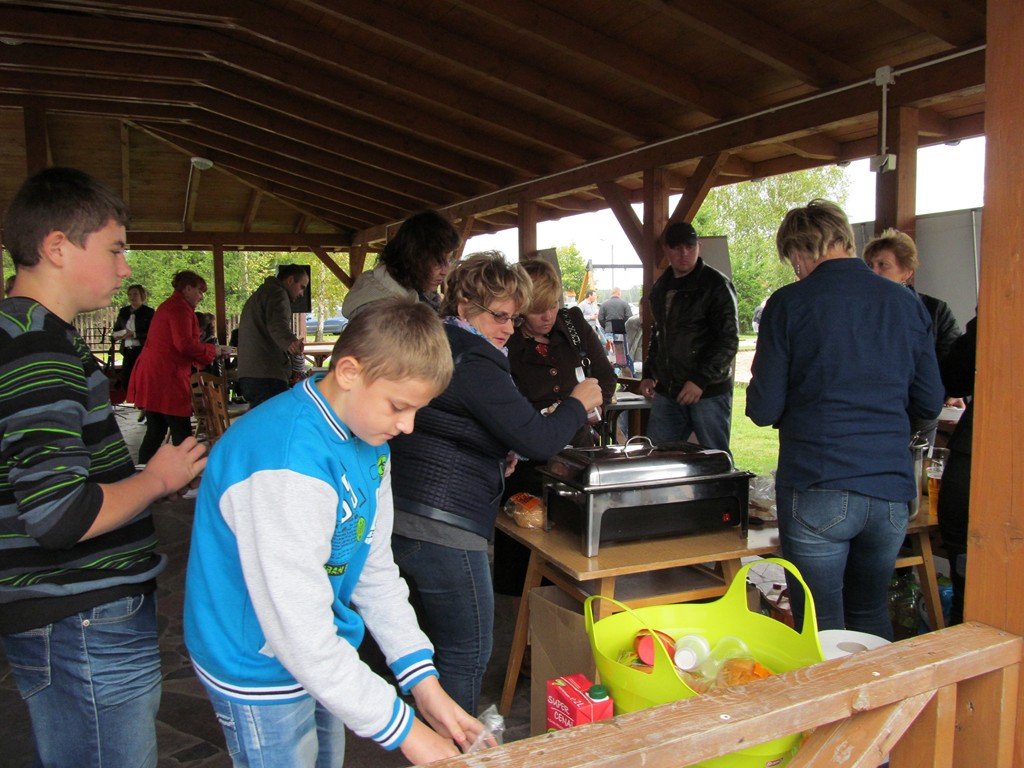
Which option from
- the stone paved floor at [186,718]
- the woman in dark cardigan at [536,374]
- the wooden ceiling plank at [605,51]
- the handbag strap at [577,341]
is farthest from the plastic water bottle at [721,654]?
the wooden ceiling plank at [605,51]

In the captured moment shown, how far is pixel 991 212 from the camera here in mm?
1233

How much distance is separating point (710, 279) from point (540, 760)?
3.53m

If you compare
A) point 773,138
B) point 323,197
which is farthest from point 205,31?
point 323,197

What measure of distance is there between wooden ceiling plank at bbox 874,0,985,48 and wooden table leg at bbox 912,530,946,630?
2.32 m

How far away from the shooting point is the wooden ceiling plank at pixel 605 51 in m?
4.40

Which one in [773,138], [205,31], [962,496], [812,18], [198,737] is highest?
[205,31]

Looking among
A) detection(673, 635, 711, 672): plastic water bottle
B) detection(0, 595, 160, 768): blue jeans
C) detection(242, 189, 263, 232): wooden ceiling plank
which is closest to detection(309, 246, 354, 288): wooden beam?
detection(242, 189, 263, 232): wooden ceiling plank

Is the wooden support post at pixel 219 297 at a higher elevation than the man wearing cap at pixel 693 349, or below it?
higher

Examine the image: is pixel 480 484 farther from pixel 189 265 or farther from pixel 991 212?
pixel 189 265

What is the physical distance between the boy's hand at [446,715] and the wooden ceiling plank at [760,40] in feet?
12.0

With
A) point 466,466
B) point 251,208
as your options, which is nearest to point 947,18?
point 466,466

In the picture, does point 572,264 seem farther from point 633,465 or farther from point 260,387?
point 633,465

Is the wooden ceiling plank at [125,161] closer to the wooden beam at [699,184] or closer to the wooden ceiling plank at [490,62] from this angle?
the wooden ceiling plank at [490,62]

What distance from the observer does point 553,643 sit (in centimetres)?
225
